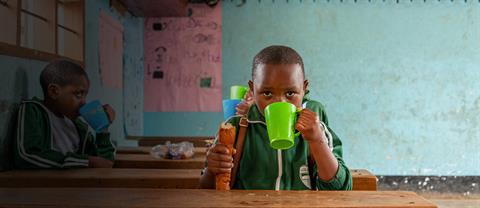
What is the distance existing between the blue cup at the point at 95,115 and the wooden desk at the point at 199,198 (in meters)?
1.07

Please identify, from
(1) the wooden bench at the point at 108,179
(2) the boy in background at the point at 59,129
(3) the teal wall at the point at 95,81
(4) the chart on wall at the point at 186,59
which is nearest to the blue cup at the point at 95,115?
(2) the boy in background at the point at 59,129

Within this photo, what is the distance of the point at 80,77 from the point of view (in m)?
2.32

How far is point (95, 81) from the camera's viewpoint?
3379mm

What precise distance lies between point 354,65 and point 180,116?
180cm

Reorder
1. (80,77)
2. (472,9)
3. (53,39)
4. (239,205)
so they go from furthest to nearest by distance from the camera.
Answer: (472,9)
(53,39)
(80,77)
(239,205)

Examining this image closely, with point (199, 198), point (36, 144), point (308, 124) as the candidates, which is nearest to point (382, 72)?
point (36, 144)

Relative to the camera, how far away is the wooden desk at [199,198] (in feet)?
3.55

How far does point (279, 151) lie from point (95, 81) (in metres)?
2.18

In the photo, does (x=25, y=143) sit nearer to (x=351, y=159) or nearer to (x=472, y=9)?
(x=351, y=159)

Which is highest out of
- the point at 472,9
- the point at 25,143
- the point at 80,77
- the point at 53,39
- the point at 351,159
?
the point at 472,9

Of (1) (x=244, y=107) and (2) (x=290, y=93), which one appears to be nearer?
(2) (x=290, y=93)

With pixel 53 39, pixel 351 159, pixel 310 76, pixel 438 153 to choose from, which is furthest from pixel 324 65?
pixel 53 39

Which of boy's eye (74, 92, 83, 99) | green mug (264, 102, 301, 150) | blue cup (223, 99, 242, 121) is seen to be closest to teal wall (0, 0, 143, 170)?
boy's eye (74, 92, 83, 99)

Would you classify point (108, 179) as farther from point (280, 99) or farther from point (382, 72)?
point (382, 72)
